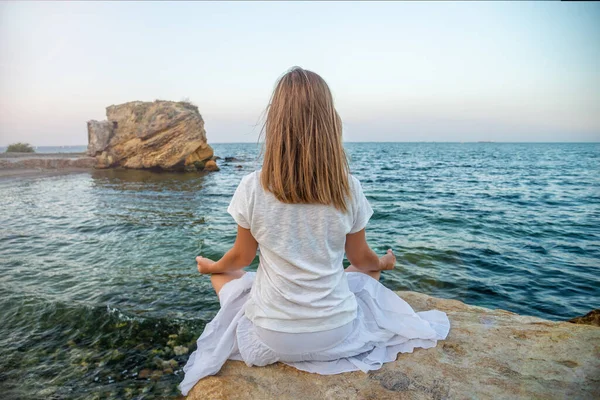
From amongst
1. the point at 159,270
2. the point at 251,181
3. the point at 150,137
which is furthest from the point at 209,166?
the point at 251,181

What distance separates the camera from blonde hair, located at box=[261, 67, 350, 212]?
7.00ft

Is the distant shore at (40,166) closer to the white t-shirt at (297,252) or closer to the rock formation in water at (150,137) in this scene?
the rock formation in water at (150,137)

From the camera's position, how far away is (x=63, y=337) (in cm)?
424

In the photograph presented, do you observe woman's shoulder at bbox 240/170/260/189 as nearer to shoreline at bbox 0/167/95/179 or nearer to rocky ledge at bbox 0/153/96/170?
shoreline at bbox 0/167/95/179

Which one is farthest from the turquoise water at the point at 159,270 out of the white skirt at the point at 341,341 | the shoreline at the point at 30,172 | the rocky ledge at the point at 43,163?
the rocky ledge at the point at 43,163

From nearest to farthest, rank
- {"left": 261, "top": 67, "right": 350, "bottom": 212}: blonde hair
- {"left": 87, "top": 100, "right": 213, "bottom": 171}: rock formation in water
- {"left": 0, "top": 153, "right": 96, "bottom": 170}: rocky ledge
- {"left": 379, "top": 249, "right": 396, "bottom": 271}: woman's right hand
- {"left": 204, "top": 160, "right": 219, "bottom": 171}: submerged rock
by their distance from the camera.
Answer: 1. {"left": 261, "top": 67, "right": 350, "bottom": 212}: blonde hair
2. {"left": 379, "top": 249, "right": 396, "bottom": 271}: woman's right hand
3. {"left": 0, "top": 153, "right": 96, "bottom": 170}: rocky ledge
4. {"left": 87, "top": 100, "right": 213, "bottom": 171}: rock formation in water
5. {"left": 204, "top": 160, "right": 219, "bottom": 171}: submerged rock

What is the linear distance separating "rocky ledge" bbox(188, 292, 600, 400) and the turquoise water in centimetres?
135

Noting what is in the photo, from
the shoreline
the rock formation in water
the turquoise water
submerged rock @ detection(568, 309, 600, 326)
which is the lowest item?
the turquoise water

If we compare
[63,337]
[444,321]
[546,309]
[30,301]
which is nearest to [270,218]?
[444,321]

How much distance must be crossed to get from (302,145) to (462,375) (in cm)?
189

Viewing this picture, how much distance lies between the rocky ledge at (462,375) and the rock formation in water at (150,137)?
26330mm

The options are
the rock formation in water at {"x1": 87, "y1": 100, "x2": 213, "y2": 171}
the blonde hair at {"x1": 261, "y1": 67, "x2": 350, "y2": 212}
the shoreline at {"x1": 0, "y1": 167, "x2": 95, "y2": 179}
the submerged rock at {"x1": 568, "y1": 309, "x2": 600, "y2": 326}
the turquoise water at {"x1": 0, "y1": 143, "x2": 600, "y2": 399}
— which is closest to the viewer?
the blonde hair at {"x1": 261, "y1": 67, "x2": 350, "y2": 212}

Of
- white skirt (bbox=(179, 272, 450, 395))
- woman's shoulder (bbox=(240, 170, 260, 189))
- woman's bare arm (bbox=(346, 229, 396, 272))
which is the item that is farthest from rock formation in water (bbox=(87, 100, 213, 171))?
woman's shoulder (bbox=(240, 170, 260, 189))

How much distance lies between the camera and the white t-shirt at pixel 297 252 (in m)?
2.21
